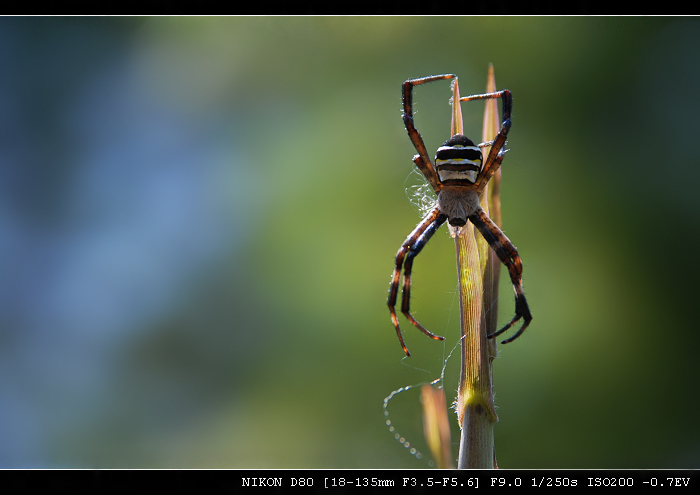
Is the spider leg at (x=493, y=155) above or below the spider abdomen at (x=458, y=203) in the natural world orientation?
above

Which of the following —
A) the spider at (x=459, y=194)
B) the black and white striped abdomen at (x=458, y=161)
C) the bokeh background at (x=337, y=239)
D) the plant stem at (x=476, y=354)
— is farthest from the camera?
the bokeh background at (x=337, y=239)

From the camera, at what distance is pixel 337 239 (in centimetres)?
Answer: 570

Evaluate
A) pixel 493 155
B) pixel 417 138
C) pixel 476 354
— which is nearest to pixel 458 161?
pixel 493 155

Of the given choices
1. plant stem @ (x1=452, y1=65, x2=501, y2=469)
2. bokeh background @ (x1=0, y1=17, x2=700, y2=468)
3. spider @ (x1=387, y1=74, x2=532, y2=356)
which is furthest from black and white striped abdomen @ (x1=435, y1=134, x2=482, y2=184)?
bokeh background @ (x1=0, y1=17, x2=700, y2=468)

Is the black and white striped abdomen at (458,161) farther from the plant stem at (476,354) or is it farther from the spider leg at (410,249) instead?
the plant stem at (476,354)

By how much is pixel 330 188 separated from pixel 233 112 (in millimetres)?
1770

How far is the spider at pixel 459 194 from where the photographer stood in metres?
2.15

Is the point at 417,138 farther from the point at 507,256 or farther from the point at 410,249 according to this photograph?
the point at 507,256

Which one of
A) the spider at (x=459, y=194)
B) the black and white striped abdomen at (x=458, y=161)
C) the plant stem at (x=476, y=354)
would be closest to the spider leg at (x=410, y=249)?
the spider at (x=459, y=194)

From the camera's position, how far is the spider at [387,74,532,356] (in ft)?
7.04

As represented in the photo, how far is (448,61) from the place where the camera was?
5773mm

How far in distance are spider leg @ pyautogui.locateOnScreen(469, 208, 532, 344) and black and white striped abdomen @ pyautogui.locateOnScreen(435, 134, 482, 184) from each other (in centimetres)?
34

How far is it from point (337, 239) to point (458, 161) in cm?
339
